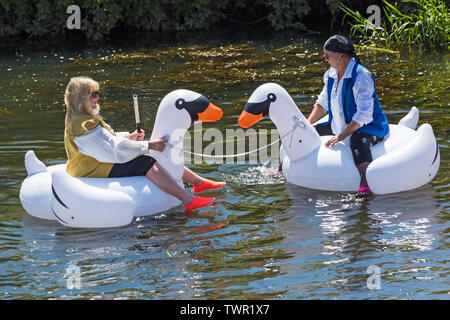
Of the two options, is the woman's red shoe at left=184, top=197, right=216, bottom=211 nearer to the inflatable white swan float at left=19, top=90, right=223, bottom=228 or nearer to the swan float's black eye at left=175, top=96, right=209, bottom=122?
the inflatable white swan float at left=19, top=90, right=223, bottom=228

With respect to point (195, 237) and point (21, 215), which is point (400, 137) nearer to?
point (195, 237)

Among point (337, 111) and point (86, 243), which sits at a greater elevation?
point (337, 111)

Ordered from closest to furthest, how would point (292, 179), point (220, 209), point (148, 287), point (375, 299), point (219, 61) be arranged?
point (375, 299), point (148, 287), point (220, 209), point (292, 179), point (219, 61)

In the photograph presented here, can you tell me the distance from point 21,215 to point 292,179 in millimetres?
2604

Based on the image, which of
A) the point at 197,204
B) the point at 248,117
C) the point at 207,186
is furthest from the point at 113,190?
the point at 248,117

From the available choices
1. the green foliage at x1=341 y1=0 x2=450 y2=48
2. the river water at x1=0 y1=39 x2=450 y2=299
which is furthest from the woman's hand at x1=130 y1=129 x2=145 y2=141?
the green foliage at x1=341 y1=0 x2=450 y2=48

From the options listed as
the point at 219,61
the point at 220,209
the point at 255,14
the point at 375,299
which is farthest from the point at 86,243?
the point at 255,14

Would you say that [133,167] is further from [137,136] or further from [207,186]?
[207,186]

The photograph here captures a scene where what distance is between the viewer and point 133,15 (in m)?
15.5

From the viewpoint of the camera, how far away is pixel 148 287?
519 centimetres

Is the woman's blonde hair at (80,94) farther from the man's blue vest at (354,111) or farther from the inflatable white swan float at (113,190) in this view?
the man's blue vest at (354,111)

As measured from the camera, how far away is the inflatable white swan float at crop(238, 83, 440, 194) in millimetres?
6660

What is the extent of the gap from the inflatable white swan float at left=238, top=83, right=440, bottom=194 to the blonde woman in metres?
0.99

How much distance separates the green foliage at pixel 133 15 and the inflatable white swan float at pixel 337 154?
817 cm
